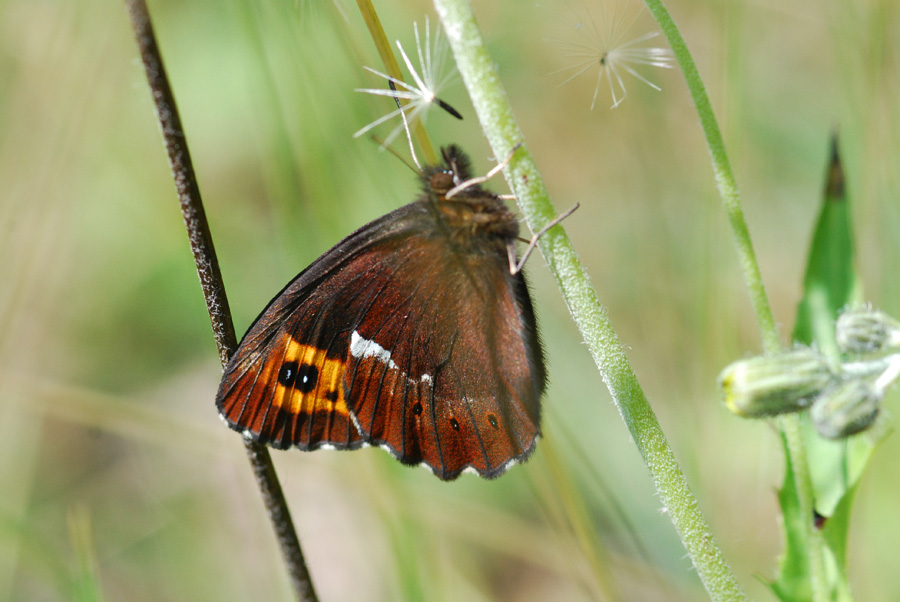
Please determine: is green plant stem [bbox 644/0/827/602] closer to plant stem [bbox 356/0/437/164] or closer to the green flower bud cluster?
the green flower bud cluster

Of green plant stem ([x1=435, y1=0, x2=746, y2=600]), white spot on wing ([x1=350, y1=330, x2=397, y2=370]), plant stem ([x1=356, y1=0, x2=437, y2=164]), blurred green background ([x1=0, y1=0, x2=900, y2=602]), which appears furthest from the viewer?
blurred green background ([x1=0, y1=0, x2=900, y2=602])

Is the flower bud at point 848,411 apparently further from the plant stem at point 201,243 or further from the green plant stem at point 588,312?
the plant stem at point 201,243

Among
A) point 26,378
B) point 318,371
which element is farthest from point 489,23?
point 26,378

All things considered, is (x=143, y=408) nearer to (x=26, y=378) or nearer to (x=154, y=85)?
(x=26, y=378)

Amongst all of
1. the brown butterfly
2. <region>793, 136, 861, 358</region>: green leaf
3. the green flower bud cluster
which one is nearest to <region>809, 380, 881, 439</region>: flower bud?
the green flower bud cluster

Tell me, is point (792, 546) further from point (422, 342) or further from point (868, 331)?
point (422, 342)
